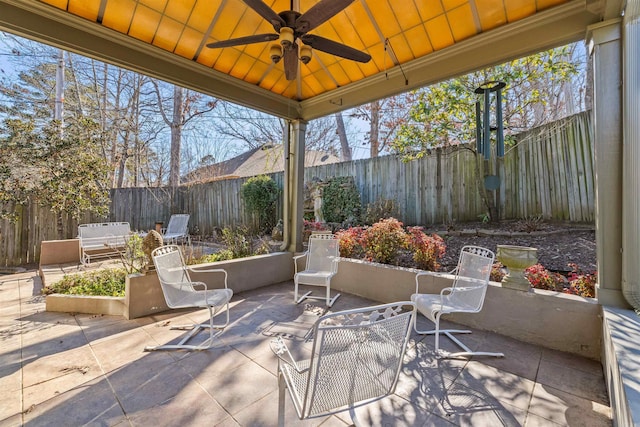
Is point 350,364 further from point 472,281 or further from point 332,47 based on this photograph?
point 332,47

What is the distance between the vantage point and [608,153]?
7.27ft

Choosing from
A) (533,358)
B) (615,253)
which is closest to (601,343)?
(533,358)

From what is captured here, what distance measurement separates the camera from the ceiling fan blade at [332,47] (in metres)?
2.37

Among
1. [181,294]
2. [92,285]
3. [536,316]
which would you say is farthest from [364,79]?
[92,285]

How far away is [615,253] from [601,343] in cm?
80

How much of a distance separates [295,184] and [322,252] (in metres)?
1.40

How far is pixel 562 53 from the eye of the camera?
14.0 ft

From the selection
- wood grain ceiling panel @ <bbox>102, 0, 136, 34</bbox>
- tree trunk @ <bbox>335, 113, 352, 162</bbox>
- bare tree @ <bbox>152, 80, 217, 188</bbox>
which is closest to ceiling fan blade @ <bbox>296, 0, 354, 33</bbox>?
wood grain ceiling panel @ <bbox>102, 0, 136, 34</bbox>

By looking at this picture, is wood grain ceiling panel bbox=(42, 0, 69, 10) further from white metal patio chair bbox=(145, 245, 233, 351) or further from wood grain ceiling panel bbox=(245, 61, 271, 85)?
white metal patio chair bbox=(145, 245, 233, 351)

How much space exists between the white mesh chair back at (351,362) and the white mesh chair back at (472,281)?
58.6 inches

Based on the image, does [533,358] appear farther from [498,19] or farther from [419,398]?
[498,19]

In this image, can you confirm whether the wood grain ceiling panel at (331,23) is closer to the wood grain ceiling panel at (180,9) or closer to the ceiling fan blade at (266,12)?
the wood grain ceiling panel at (180,9)

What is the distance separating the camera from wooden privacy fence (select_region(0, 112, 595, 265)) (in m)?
4.46

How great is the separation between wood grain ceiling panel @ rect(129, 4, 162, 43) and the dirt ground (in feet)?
15.2
